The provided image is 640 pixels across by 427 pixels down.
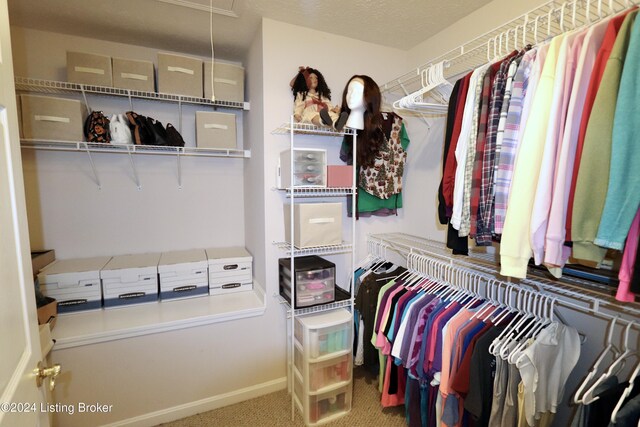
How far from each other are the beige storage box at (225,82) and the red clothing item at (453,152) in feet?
4.90

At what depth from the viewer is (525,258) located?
0.99m

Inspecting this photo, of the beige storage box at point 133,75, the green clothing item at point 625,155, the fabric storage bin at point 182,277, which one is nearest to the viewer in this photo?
the green clothing item at point 625,155

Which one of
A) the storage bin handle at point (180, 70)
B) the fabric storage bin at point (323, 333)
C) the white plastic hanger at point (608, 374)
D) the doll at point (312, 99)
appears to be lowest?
the fabric storage bin at point (323, 333)

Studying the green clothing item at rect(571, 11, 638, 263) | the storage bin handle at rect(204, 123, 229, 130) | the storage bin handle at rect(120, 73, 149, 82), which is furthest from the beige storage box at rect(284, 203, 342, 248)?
the storage bin handle at rect(120, 73, 149, 82)

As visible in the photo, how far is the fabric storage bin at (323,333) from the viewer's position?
172 centimetres

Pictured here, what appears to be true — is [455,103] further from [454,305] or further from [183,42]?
[183,42]

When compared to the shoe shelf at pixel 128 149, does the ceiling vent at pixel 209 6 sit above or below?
above

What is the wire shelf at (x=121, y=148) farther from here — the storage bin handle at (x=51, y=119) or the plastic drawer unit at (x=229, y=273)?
the plastic drawer unit at (x=229, y=273)

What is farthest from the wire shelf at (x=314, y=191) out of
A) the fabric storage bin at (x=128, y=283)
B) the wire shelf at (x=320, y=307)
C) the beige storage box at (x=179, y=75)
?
the fabric storage bin at (x=128, y=283)

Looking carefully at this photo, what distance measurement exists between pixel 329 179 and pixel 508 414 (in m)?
1.39

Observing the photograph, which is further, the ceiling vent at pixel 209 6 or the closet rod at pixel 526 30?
the ceiling vent at pixel 209 6

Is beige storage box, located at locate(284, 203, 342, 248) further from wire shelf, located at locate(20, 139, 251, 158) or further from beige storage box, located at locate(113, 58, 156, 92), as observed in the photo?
beige storage box, located at locate(113, 58, 156, 92)

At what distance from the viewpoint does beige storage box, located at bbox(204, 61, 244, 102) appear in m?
2.03

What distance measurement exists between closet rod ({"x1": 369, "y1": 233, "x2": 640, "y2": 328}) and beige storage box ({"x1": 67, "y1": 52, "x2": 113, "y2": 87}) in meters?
2.07
